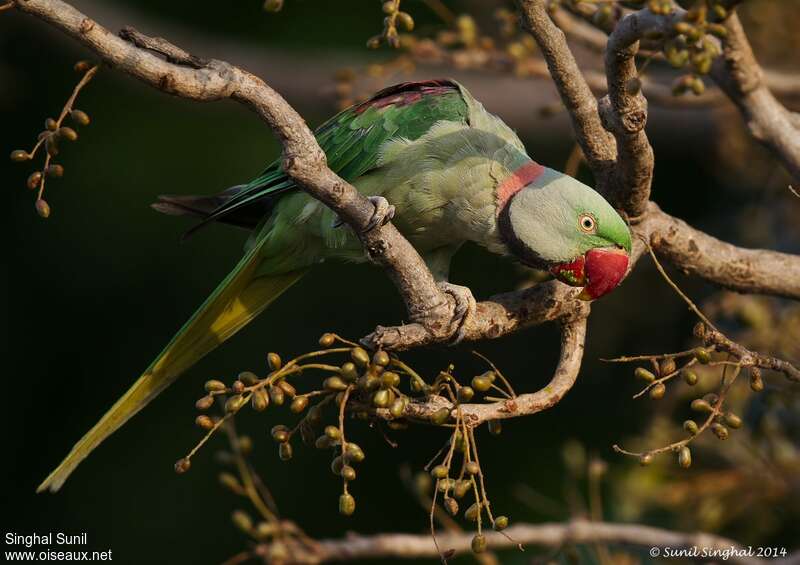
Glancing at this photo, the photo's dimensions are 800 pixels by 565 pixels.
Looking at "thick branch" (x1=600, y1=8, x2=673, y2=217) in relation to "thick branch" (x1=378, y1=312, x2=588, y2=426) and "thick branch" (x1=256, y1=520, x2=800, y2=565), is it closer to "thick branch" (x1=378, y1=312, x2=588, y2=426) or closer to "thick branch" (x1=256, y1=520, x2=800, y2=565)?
"thick branch" (x1=378, y1=312, x2=588, y2=426)

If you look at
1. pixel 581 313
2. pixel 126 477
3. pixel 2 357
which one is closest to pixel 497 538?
pixel 581 313

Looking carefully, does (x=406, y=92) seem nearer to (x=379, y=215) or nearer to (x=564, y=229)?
(x=564, y=229)

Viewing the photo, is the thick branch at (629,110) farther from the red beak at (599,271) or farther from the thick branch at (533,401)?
the thick branch at (533,401)

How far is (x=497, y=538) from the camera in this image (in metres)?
2.82

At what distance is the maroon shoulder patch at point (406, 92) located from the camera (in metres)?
3.12

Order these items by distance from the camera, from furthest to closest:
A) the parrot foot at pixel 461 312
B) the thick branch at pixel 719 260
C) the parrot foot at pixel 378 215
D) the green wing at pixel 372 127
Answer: the green wing at pixel 372 127
the thick branch at pixel 719 260
the parrot foot at pixel 461 312
the parrot foot at pixel 378 215

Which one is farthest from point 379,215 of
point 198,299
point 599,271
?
point 198,299

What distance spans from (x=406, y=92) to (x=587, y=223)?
0.85 meters

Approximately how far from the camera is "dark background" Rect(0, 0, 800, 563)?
5.09 meters

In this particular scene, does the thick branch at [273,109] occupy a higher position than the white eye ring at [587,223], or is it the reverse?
the thick branch at [273,109]

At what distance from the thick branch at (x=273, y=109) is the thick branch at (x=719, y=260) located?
0.69 m

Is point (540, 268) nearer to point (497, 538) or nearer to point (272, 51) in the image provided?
point (497, 538)

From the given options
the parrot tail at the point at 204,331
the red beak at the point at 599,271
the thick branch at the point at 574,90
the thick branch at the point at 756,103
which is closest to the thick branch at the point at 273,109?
the red beak at the point at 599,271

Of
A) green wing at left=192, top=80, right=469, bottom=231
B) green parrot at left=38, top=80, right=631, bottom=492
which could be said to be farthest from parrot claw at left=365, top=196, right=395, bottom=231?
green wing at left=192, top=80, right=469, bottom=231
